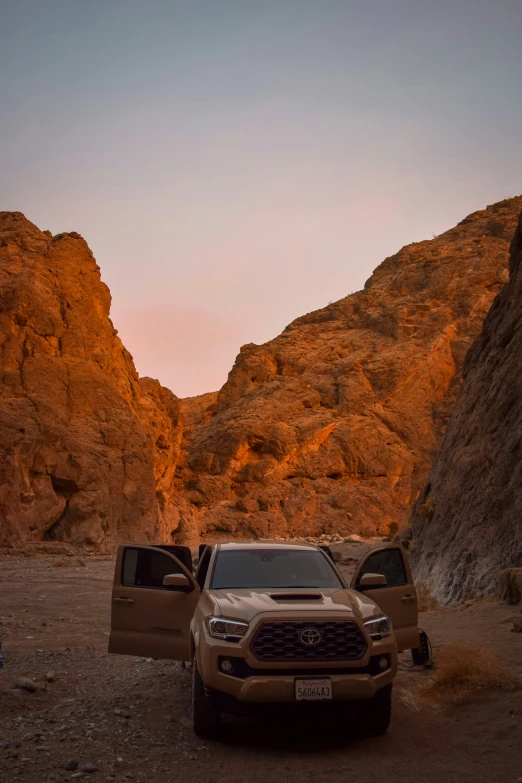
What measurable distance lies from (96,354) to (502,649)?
3374cm

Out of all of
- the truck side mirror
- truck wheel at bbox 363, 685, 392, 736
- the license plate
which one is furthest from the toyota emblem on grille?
the truck side mirror

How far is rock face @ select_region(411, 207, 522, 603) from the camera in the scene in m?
14.4

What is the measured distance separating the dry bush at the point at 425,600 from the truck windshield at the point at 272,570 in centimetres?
827

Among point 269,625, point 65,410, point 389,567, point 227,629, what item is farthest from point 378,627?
point 65,410

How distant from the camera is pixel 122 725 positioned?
Answer: 20.3 ft

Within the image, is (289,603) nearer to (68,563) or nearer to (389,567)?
(389,567)

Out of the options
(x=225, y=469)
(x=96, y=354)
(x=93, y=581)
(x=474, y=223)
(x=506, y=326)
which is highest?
(x=474, y=223)

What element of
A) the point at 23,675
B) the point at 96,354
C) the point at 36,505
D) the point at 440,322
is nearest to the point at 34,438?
the point at 36,505

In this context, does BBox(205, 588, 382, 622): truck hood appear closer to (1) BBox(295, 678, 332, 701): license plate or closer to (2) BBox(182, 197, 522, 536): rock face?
(1) BBox(295, 678, 332, 701): license plate

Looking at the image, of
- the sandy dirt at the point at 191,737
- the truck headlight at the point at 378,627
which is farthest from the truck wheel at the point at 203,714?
the truck headlight at the point at 378,627

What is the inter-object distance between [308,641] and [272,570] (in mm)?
1507

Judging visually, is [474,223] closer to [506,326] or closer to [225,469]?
[225,469]

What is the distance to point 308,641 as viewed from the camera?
5.57m

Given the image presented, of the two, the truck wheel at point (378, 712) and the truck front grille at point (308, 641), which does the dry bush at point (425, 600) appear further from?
the truck front grille at point (308, 641)
